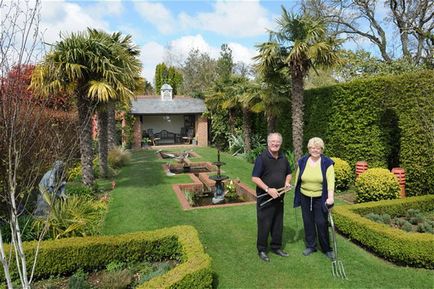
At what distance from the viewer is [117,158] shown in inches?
577

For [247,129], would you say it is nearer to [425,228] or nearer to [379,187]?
[379,187]

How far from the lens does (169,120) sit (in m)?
28.9

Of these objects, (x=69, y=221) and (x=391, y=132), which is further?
(x=391, y=132)

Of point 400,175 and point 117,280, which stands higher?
point 400,175

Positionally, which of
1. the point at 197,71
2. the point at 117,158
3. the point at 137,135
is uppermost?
the point at 197,71

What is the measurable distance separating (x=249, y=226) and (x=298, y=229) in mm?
1017

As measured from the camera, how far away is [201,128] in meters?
25.2

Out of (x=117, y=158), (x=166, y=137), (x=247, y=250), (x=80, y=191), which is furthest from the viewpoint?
(x=166, y=137)

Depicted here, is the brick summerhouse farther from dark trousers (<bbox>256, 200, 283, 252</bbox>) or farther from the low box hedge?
dark trousers (<bbox>256, 200, 283, 252</bbox>)

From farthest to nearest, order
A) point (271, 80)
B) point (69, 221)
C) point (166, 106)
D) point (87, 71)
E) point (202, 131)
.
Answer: point (166, 106)
point (202, 131)
point (271, 80)
point (87, 71)
point (69, 221)

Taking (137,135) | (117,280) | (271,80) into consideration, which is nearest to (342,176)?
(271,80)

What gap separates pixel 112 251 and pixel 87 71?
5878 millimetres

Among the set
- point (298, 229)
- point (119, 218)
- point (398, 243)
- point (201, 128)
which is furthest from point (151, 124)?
point (398, 243)

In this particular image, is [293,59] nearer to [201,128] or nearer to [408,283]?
[408,283]
